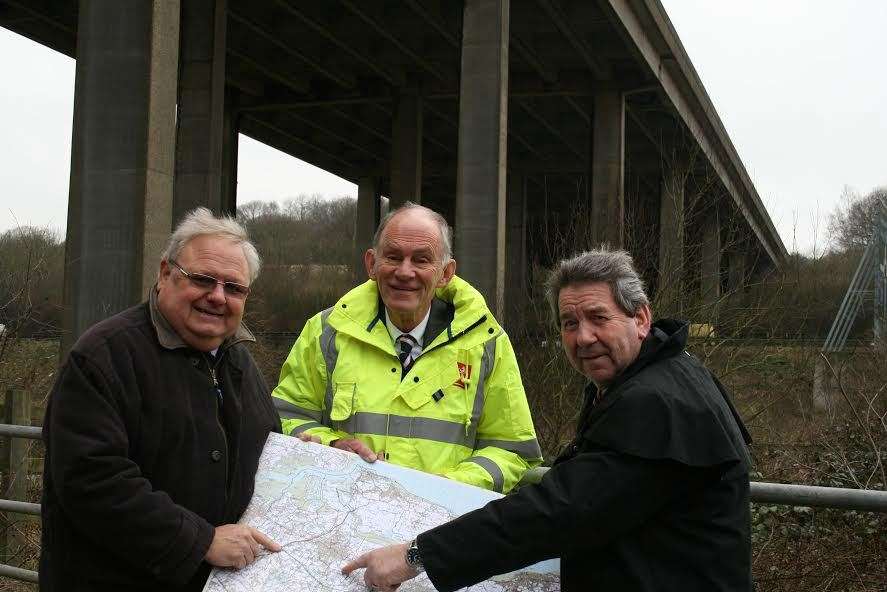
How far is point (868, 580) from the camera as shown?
20.1ft

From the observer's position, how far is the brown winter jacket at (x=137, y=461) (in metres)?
2.46

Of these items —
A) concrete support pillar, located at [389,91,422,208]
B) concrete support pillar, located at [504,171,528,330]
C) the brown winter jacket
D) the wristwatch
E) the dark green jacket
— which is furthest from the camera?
concrete support pillar, located at [504,171,528,330]

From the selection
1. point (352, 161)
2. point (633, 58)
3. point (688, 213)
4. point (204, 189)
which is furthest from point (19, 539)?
point (352, 161)

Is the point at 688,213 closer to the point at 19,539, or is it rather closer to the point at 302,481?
the point at 19,539

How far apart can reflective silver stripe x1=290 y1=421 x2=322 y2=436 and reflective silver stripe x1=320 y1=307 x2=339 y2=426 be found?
70 millimetres

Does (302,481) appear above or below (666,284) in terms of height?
below

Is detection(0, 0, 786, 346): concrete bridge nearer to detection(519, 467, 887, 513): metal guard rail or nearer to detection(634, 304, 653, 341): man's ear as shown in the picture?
detection(519, 467, 887, 513): metal guard rail

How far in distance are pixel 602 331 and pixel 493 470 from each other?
2.55 feet

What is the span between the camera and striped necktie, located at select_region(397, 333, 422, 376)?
3412 mm

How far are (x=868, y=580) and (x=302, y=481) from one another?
4.66 m

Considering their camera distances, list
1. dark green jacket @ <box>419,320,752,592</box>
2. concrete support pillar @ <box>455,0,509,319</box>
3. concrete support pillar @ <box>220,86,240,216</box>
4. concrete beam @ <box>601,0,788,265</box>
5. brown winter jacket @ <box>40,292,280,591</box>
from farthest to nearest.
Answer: concrete support pillar @ <box>220,86,240,216</box>, concrete beam @ <box>601,0,788,265</box>, concrete support pillar @ <box>455,0,509,319</box>, brown winter jacket @ <box>40,292,280,591</box>, dark green jacket @ <box>419,320,752,592</box>

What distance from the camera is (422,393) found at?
3291 millimetres

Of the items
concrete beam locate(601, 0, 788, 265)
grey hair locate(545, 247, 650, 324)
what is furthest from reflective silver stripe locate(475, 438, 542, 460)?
concrete beam locate(601, 0, 788, 265)

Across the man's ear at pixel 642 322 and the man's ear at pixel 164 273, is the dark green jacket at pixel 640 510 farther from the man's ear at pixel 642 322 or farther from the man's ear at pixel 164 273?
the man's ear at pixel 164 273
